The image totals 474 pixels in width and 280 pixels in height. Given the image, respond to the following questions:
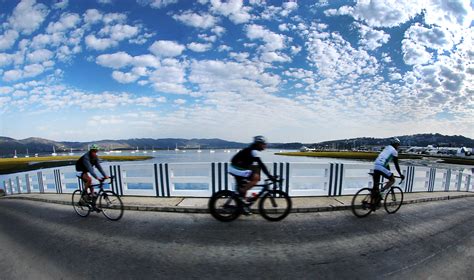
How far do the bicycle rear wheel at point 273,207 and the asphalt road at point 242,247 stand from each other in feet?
0.69

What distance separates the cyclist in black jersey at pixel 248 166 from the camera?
5255 mm

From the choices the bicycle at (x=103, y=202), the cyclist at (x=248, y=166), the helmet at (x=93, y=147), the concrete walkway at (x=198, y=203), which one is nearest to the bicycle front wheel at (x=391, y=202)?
the concrete walkway at (x=198, y=203)

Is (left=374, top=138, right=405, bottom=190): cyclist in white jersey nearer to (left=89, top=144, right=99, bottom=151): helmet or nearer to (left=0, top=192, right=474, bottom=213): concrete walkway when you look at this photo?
(left=0, top=192, right=474, bottom=213): concrete walkway

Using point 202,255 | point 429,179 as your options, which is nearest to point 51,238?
point 202,255

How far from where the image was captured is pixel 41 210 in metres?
7.78

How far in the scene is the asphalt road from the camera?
3369mm

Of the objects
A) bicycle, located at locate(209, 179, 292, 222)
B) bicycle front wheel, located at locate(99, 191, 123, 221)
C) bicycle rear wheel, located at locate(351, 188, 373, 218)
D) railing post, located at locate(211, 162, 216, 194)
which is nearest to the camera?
bicycle, located at locate(209, 179, 292, 222)

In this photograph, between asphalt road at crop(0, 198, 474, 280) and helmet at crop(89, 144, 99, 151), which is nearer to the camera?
asphalt road at crop(0, 198, 474, 280)

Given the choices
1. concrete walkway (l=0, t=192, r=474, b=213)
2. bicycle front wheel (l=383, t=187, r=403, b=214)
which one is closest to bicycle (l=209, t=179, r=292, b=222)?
concrete walkway (l=0, t=192, r=474, b=213)

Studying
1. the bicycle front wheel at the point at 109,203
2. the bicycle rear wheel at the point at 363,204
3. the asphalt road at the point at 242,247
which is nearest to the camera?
the asphalt road at the point at 242,247

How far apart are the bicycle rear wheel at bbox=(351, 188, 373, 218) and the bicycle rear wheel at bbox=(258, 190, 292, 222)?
2.03 meters

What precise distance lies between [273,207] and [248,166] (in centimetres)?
135

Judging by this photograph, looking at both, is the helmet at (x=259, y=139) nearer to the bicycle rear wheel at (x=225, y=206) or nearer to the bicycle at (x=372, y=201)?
the bicycle rear wheel at (x=225, y=206)

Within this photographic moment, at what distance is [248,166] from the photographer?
5.30 metres
